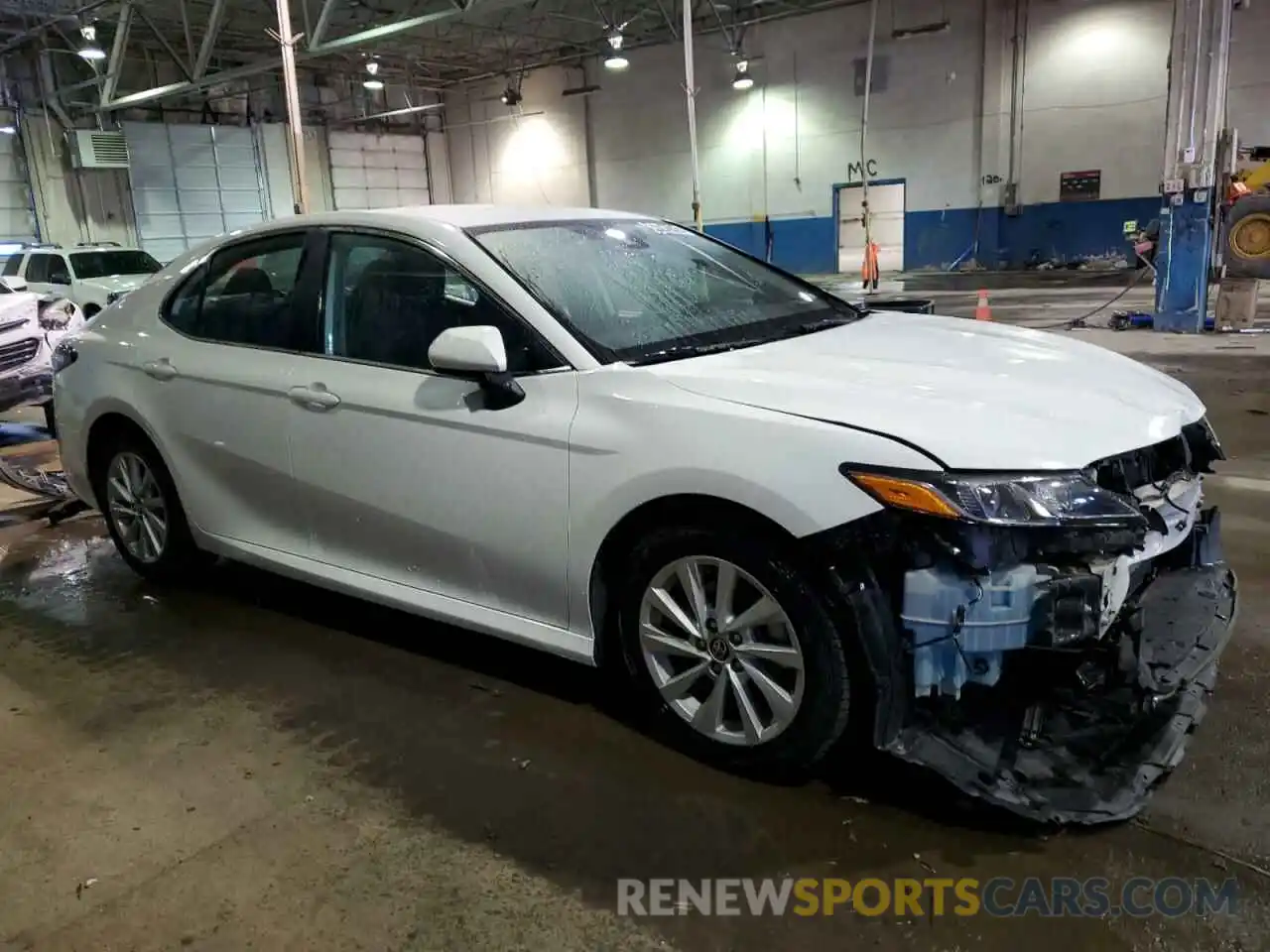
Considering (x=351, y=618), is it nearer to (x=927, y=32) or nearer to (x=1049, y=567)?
(x=1049, y=567)

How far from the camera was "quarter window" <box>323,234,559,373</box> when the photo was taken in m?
3.00

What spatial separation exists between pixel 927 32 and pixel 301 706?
22.7 meters

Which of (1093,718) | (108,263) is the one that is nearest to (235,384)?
(1093,718)

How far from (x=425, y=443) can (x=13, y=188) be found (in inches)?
927

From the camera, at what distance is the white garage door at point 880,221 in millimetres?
25172

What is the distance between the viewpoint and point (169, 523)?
4008 mm

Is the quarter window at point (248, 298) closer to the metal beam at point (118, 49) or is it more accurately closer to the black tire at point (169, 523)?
the black tire at point (169, 523)

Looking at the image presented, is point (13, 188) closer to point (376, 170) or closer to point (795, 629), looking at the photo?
point (376, 170)

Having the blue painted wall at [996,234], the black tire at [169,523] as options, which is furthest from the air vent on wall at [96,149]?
the black tire at [169,523]

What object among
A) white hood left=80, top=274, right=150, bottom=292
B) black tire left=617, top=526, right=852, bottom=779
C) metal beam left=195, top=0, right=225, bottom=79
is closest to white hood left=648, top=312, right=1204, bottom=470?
black tire left=617, top=526, right=852, bottom=779

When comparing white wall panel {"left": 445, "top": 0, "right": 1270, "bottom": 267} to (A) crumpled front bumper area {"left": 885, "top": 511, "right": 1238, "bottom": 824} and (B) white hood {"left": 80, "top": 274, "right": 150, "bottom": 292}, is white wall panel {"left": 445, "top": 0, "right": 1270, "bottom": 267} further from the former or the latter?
(A) crumpled front bumper area {"left": 885, "top": 511, "right": 1238, "bottom": 824}

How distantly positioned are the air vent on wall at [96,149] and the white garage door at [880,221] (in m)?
16.8

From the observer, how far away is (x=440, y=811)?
2531 millimetres

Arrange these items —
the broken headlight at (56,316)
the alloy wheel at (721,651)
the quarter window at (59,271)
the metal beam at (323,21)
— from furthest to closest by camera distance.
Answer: the quarter window at (59,271) → the metal beam at (323,21) → the broken headlight at (56,316) → the alloy wheel at (721,651)
